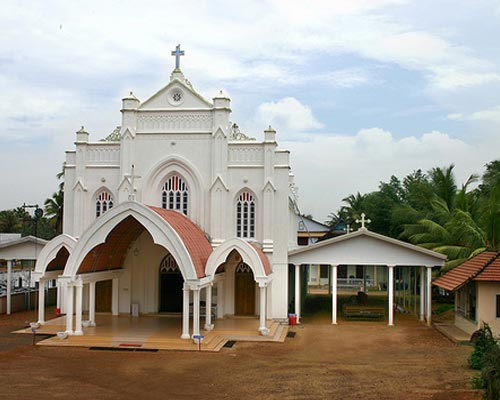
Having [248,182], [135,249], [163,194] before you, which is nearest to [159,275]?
[135,249]

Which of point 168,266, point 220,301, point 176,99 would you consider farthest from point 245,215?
point 176,99

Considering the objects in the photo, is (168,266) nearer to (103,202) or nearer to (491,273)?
(103,202)

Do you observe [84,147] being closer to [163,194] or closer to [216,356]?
[163,194]

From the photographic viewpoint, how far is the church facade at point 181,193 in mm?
26891

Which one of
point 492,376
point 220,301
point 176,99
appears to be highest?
point 176,99

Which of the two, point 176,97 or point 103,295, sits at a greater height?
point 176,97

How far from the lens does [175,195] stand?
27.7m

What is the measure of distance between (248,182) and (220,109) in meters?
3.34

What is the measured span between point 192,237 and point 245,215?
4.28 metres

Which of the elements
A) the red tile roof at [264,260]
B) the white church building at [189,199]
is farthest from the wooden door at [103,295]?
the red tile roof at [264,260]

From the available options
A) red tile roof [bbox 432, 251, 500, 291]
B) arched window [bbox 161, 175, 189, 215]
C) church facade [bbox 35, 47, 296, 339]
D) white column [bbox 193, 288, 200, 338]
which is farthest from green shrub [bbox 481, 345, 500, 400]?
arched window [bbox 161, 175, 189, 215]

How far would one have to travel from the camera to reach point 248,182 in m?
27.2

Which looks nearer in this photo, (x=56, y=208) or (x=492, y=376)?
(x=492, y=376)

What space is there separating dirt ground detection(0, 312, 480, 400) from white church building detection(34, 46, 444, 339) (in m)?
4.32
